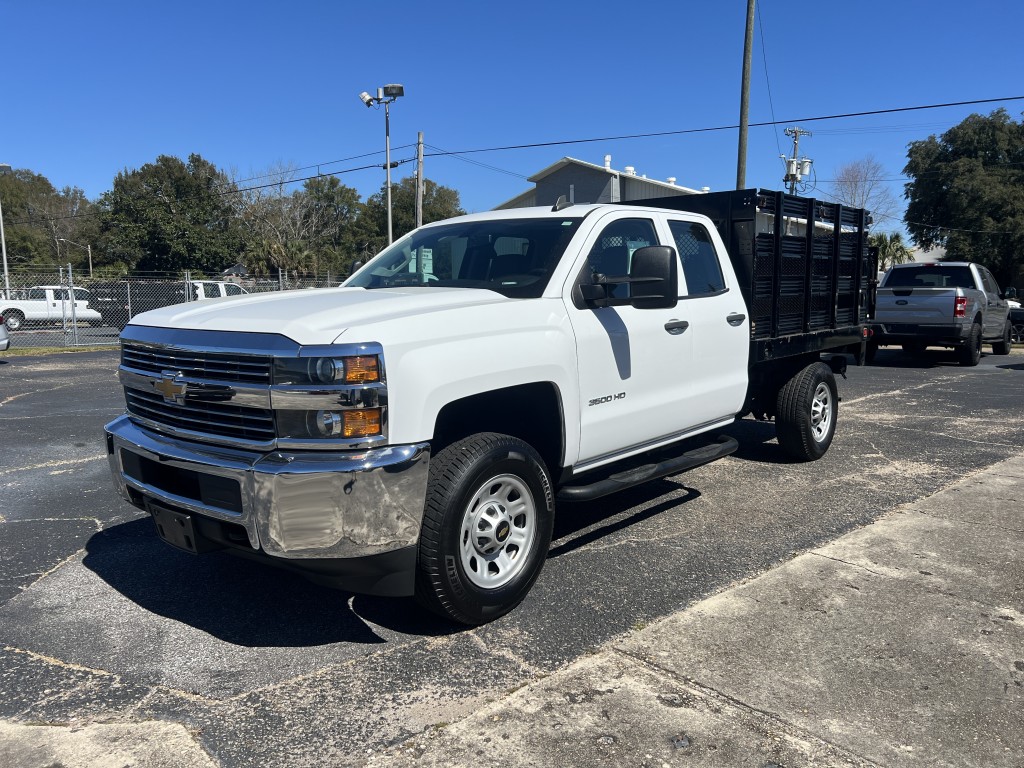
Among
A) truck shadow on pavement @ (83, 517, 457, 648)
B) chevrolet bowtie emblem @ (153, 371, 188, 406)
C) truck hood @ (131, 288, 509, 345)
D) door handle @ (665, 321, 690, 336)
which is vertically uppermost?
truck hood @ (131, 288, 509, 345)

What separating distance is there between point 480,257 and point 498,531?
1733mm

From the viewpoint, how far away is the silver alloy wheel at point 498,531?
3508 mm

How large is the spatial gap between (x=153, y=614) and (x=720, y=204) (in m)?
4.74

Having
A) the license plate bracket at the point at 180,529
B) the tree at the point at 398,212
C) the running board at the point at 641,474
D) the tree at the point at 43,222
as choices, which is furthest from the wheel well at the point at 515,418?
the tree at the point at 43,222

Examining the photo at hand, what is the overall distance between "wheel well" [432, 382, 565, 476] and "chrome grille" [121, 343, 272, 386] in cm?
81

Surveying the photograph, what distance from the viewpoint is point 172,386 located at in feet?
11.2

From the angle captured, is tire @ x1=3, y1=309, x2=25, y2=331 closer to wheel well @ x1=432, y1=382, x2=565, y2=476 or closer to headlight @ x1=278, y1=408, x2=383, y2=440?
wheel well @ x1=432, y1=382, x2=565, y2=476

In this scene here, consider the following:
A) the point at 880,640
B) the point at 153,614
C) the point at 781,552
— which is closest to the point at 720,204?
the point at 781,552

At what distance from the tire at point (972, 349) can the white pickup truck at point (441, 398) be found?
38.7ft

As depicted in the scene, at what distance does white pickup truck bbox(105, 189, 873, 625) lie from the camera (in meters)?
3.04

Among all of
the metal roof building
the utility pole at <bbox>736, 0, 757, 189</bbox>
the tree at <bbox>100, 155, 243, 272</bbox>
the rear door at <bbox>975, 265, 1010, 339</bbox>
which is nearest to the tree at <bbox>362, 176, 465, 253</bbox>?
the tree at <bbox>100, 155, 243, 272</bbox>

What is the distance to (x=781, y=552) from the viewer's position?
15.2 ft

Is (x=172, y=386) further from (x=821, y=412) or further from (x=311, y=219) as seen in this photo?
(x=311, y=219)

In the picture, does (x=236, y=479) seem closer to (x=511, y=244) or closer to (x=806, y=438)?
(x=511, y=244)
